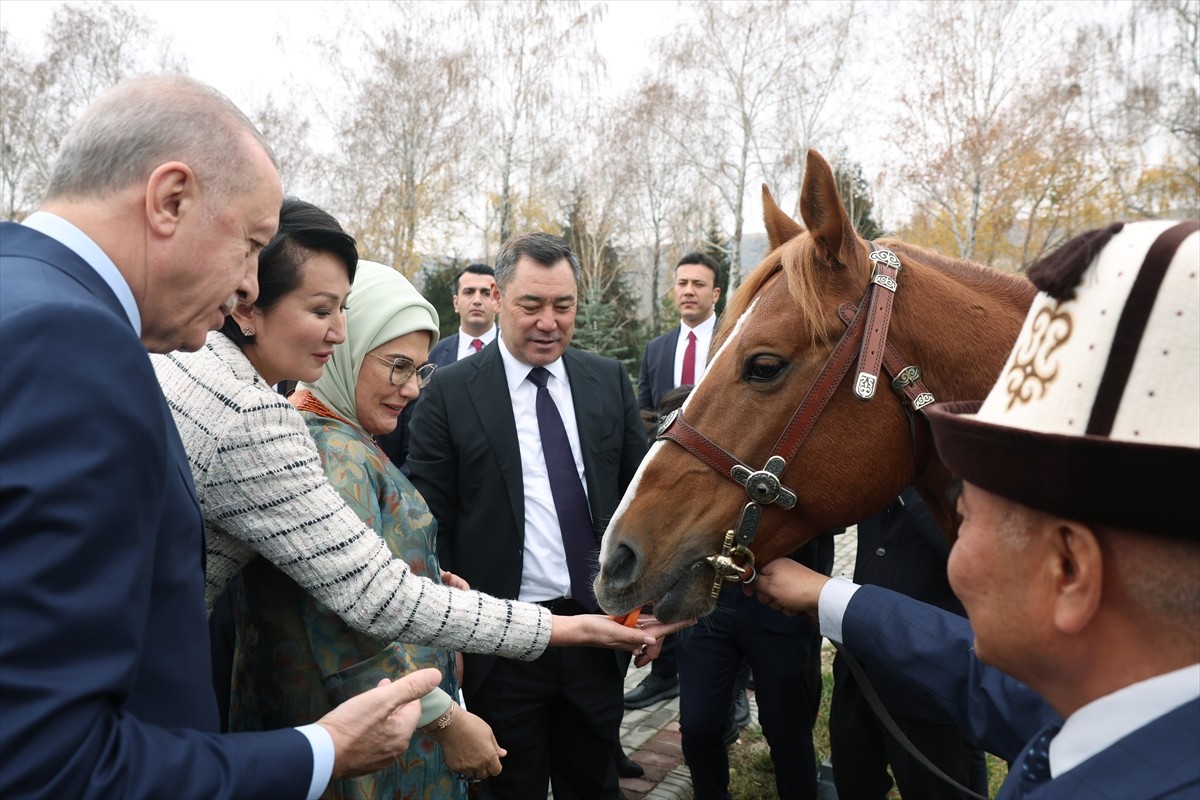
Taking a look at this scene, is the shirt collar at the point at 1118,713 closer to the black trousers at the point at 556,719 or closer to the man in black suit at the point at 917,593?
the man in black suit at the point at 917,593

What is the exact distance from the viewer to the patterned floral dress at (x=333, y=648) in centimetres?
204

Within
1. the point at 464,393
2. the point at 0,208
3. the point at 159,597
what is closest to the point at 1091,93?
the point at 464,393

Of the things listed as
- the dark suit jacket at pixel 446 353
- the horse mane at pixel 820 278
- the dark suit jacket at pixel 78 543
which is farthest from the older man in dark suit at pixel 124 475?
the dark suit jacket at pixel 446 353

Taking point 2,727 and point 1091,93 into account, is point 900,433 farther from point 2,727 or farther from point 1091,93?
point 1091,93

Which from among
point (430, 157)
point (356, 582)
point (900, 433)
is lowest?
point (356, 582)

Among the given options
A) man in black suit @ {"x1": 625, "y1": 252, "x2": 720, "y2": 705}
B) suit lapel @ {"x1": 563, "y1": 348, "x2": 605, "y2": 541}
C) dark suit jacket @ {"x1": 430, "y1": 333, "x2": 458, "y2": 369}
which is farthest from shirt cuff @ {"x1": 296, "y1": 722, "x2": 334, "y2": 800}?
man in black suit @ {"x1": 625, "y1": 252, "x2": 720, "y2": 705}

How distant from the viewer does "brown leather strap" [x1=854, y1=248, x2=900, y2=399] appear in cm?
212

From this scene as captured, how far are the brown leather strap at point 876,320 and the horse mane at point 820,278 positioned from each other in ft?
0.14

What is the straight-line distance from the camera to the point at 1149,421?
0.87m

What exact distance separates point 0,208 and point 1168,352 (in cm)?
3341

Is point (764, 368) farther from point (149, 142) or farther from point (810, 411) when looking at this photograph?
point (149, 142)

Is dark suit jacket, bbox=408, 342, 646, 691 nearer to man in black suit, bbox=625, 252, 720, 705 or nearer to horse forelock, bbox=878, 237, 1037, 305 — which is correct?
horse forelock, bbox=878, 237, 1037, 305

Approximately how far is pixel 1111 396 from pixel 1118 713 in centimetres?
39

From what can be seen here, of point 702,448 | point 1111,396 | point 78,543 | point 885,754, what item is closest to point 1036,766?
point 1111,396
